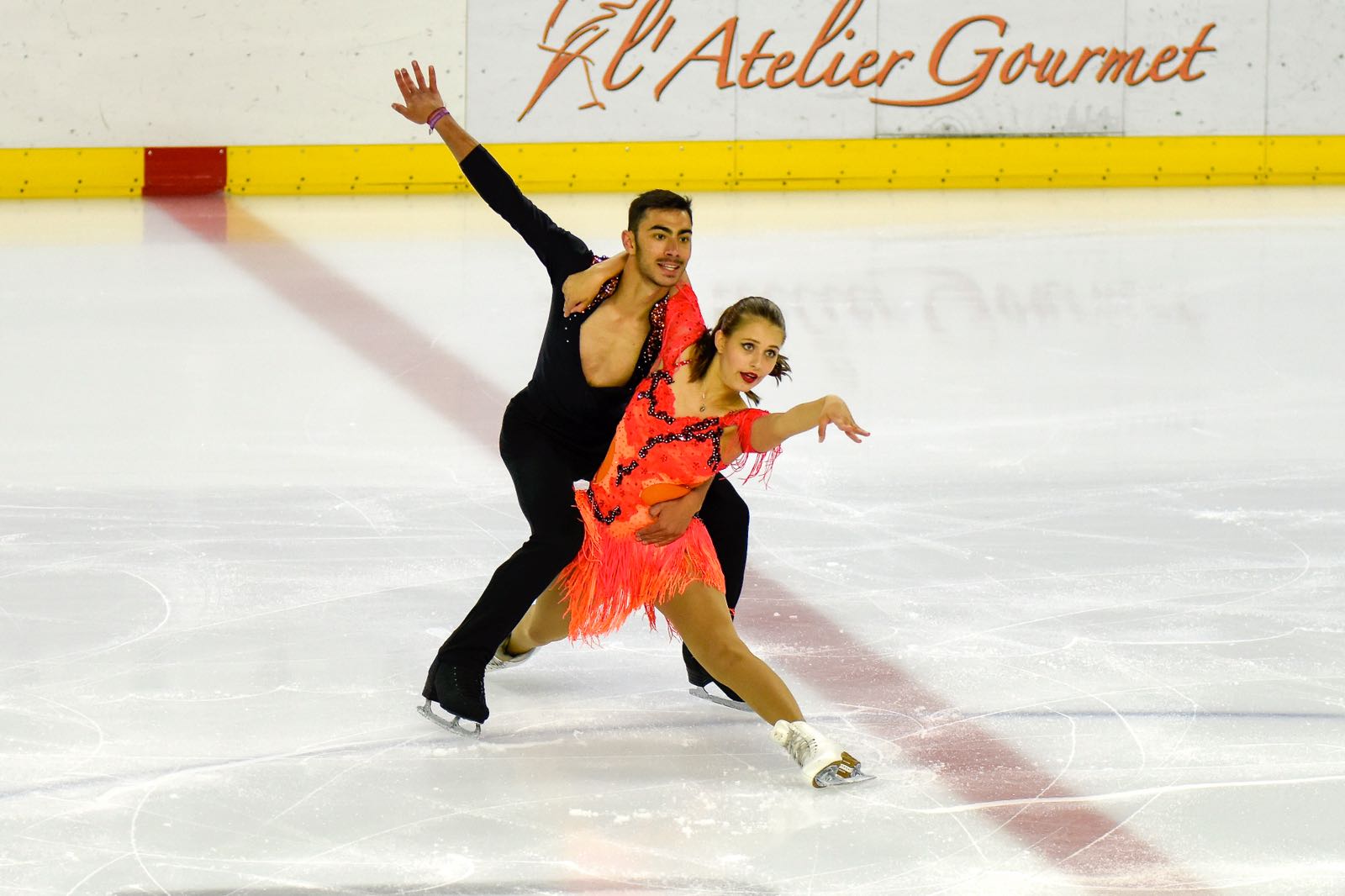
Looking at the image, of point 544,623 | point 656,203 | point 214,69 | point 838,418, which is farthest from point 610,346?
point 214,69

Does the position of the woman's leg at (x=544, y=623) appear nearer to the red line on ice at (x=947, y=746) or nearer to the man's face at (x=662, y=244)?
the red line on ice at (x=947, y=746)

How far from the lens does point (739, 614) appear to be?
11.5 feet

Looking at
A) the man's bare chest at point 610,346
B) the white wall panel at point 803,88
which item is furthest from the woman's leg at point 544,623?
the white wall panel at point 803,88

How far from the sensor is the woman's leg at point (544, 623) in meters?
3.09

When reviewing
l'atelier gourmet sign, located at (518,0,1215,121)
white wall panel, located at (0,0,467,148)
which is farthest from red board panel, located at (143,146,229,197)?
l'atelier gourmet sign, located at (518,0,1215,121)

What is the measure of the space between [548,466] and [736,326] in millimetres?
508

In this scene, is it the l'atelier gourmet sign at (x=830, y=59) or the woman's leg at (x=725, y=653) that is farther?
the l'atelier gourmet sign at (x=830, y=59)

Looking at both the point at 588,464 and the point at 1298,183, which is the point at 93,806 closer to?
the point at 588,464

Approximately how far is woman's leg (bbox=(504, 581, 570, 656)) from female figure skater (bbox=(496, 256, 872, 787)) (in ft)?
0.19

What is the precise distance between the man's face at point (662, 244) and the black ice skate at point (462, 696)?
29.1 inches

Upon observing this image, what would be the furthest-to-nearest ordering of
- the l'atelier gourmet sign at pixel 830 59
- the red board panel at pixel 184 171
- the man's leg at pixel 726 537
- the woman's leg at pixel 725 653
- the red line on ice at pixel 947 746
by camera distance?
1. the l'atelier gourmet sign at pixel 830 59
2. the red board panel at pixel 184 171
3. the man's leg at pixel 726 537
4. the woman's leg at pixel 725 653
5. the red line on ice at pixel 947 746

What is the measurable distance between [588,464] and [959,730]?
0.80 meters

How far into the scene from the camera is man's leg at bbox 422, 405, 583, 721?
288 centimetres

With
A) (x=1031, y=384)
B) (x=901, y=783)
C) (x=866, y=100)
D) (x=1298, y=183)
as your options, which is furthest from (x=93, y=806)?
(x=1298, y=183)
